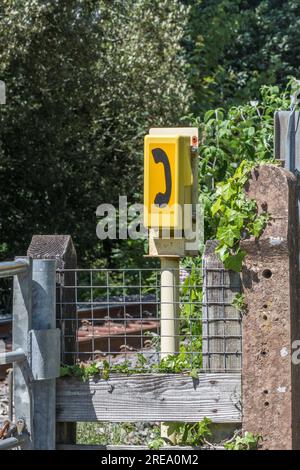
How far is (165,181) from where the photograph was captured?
4773 millimetres

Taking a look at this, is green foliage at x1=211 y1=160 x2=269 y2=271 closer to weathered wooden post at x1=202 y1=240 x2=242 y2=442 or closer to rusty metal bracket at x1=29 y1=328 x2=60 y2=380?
weathered wooden post at x1=202 y1=240 x2=242 y2=442

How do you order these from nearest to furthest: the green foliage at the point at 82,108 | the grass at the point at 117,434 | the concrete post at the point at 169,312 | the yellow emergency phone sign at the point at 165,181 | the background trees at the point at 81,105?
the yellow emergency phone sign at the point at 165,181
the concrete post at the point at 169,312
the grass at the point at 117,434
the background trees at the point at 81,105
the green foliage at the point at 82,108

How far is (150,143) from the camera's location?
4.84 m

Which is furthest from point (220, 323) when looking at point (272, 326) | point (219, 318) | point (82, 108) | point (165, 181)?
point (82, 108)

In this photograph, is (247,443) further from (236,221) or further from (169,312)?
(236,221)

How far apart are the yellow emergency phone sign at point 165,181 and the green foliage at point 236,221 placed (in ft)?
0.80

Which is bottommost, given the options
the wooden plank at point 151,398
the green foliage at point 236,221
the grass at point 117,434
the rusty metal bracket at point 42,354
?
the grass at point 117,434

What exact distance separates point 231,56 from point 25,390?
20.2 meters

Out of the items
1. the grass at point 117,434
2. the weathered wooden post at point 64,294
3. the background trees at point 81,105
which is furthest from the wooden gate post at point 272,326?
the background trees at point 81,105


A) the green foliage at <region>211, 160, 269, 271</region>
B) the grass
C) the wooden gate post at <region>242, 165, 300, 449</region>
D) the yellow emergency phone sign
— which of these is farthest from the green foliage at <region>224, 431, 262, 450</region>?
the grass

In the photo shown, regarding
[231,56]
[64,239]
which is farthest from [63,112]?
[64,239]

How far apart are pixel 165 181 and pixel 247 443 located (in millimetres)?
1309

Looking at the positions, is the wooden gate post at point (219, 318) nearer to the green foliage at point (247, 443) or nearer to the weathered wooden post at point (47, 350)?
the green foliage at point (247, 443)

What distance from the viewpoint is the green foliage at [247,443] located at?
4.49 metres
